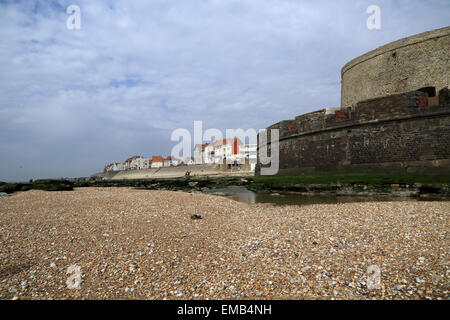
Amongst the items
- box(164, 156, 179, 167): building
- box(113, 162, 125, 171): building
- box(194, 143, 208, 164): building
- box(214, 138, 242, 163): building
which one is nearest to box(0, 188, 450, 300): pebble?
box(214, 138, 242, 163): building

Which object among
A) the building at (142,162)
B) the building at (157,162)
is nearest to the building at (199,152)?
the building at (157,162)

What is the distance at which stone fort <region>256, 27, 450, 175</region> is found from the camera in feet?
34.5

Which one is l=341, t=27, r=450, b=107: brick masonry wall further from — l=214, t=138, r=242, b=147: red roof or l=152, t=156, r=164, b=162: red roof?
l=152, t=156, r=164, b=162: red roof

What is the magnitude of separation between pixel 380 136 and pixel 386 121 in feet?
2.49

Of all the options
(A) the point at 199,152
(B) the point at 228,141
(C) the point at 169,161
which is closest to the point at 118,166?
(C) the point at 169,161

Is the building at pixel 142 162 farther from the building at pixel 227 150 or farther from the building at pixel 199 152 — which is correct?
the building at pixel 227 150

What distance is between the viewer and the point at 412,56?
14844mm

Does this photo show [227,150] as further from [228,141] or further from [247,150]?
[247,150]

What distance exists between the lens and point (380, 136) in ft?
39.1

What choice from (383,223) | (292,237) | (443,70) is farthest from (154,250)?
(443,70)

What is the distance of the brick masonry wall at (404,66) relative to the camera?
13883mm

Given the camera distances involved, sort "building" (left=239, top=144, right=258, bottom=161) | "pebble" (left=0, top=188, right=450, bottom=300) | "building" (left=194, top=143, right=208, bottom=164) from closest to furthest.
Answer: "pebble" (left=0, top=188, right=450, bottom=300), "building" (left=239, top=144, right=258, bottom=161), "building" (left=194, top=143, right=208, bottom=164)

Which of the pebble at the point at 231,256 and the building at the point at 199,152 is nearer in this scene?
the pebble at the point at 231,256
